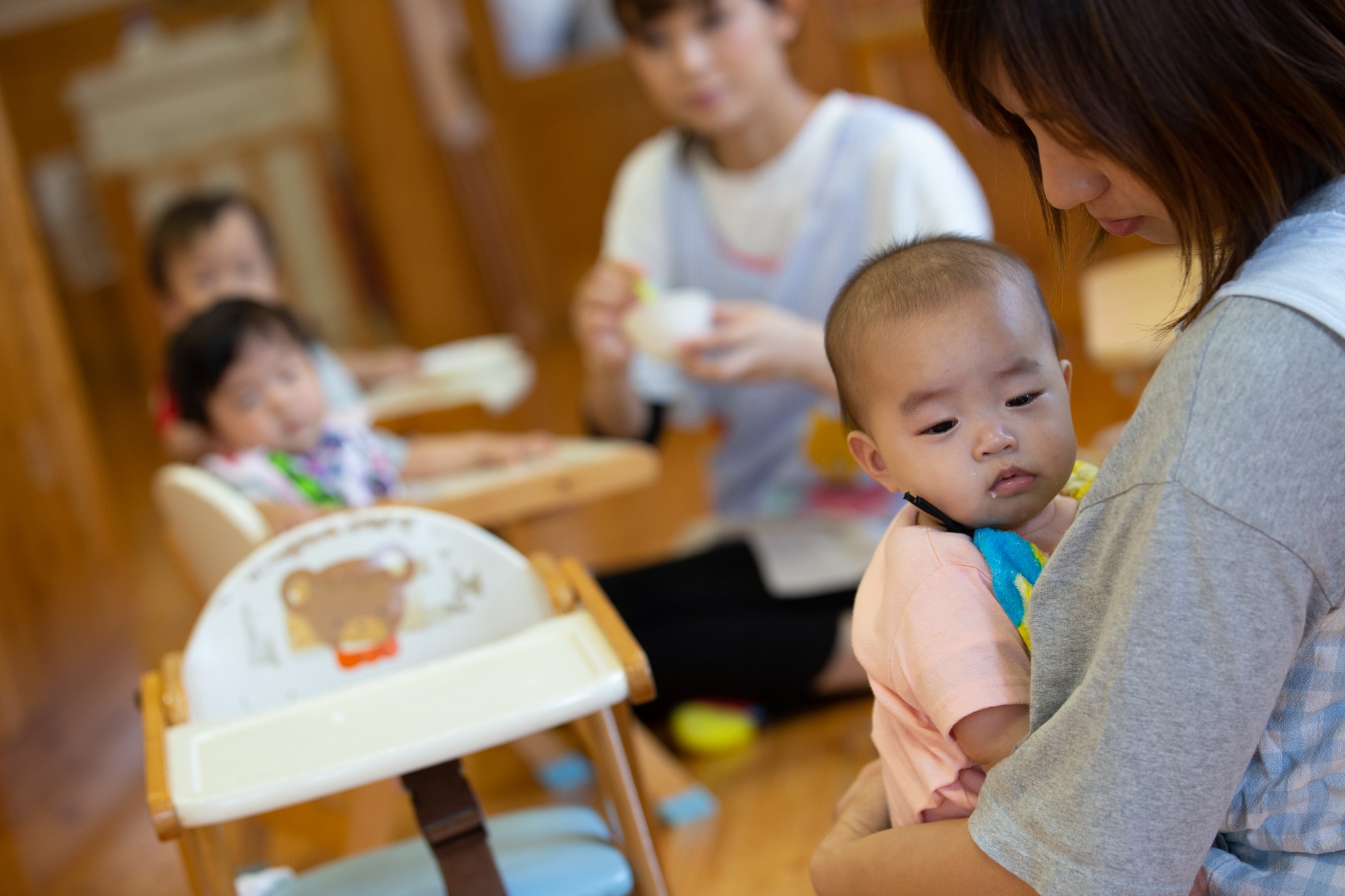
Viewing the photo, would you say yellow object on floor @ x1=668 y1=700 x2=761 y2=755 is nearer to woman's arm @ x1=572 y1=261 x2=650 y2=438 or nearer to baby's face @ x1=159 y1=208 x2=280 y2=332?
woman's arm @ x1=572 y1=261 x2=650 y2=438

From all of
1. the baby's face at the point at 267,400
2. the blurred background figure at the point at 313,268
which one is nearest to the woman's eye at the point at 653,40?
the blurred background figure at the point at 313,268

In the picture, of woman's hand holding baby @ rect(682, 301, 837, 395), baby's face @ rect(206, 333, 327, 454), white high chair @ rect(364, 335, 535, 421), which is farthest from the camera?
white high chair @ rect(364, 335, 535, 421)

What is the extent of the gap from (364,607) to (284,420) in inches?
28.5

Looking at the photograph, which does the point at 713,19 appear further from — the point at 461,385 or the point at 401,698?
the point at 401,698

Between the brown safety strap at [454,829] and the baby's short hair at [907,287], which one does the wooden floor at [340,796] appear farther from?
the baby's short hair at [907,287]

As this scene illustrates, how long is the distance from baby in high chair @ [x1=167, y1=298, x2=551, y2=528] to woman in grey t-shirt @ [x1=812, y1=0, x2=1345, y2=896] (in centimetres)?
120

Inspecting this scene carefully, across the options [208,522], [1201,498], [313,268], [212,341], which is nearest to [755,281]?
[212,341]

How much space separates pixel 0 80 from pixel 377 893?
23.7 ft

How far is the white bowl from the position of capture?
162 cm

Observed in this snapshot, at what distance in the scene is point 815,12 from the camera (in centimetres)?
338

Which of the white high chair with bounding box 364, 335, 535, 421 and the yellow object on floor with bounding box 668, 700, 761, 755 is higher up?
the white high chair with bounding box 364, 335, 535, 421

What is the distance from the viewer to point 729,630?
1.96 meters

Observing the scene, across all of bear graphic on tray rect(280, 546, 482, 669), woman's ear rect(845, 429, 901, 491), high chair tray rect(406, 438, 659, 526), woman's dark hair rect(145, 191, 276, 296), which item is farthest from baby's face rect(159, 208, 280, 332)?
woman's ear rect(845, 429, 901, 491)

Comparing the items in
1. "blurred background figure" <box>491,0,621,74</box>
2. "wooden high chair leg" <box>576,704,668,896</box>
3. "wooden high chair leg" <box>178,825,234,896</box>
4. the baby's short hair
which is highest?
"blurred background figure" <box>491,0,621,74</box>
